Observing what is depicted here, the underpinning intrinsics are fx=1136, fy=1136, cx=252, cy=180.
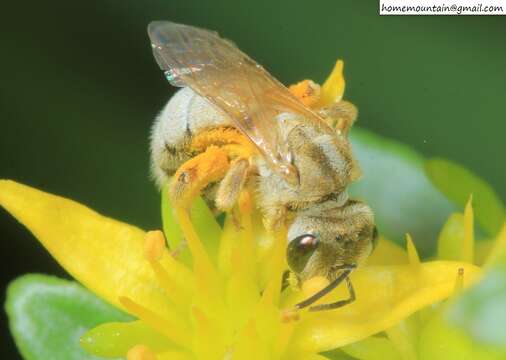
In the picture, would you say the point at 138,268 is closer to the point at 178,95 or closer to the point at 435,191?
the point at 178,95

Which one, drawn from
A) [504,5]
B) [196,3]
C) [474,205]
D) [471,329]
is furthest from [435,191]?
[196,3]

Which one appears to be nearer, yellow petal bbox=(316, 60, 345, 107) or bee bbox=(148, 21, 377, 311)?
bee bbox=(148, 21, 377, 311)

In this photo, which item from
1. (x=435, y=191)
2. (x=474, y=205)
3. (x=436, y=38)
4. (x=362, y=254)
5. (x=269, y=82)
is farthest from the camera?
(x=436, y=38)

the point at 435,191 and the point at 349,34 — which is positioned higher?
the point at 349,34

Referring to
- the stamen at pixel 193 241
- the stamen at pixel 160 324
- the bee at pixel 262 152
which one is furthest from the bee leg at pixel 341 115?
the stamen at pixel 160 324

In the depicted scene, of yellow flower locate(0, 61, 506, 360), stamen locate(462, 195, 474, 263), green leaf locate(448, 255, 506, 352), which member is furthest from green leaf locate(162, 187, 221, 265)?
green leaf locate(448, 255, 506, 352)

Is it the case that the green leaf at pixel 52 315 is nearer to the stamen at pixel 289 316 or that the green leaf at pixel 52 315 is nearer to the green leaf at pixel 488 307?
the stamen at pixel 289 316

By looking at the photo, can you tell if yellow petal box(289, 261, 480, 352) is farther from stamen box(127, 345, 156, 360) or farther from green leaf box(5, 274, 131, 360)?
green leaf box(5, 274, 131, 360)
